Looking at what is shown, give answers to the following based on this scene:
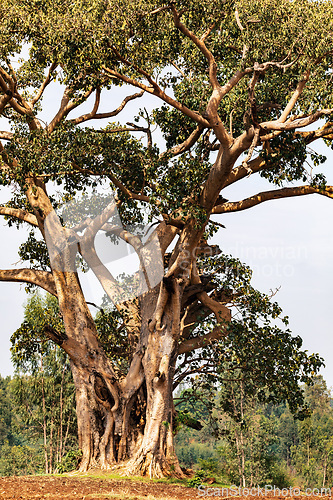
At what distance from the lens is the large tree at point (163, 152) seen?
40.1 ft

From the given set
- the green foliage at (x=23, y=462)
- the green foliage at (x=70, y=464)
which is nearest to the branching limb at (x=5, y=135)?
the green foliage at (x=70, y=464)

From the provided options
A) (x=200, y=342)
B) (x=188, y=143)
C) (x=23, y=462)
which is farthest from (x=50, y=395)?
(x=188, y=143)

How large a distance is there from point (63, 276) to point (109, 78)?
17.5ft

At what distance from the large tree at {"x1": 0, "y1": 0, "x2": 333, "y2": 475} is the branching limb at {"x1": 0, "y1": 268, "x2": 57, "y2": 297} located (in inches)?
1.7

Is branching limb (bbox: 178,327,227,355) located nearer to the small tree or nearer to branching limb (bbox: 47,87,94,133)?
branching limb (bbox: 47,87,94,133)

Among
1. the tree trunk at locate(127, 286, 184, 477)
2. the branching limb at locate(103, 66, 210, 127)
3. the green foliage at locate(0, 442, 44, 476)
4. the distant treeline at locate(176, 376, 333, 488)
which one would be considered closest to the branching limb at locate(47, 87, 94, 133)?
the branching limb at locate(103, 66, 210, 127)

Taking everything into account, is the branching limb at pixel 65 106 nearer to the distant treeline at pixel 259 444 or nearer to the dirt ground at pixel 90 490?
the distant treeline at pixel 259 444

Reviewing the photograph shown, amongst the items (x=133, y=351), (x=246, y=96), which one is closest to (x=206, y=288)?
(x=133, y=351)

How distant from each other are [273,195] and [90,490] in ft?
27.3

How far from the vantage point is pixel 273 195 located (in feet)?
47.1

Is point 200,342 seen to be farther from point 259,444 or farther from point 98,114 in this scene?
point 259,444

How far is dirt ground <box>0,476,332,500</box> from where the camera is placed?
28.8ft

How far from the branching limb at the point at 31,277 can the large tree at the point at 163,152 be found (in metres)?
0.04

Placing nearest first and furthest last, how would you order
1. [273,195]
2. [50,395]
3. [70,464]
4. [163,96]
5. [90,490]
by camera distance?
[90,490] → [163,96] → [273,195] → [70,464] → [50,395]
